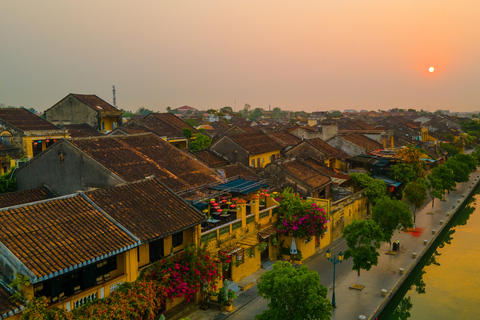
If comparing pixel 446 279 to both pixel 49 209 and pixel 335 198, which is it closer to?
pixel 335 198

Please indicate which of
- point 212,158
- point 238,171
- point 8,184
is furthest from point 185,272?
point 212,158

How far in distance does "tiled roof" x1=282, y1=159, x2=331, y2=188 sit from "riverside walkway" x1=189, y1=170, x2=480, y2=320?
397 centimetres

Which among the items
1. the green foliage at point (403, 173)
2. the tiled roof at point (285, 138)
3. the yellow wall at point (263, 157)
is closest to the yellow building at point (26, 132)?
the yellow wall at point (263, 157)

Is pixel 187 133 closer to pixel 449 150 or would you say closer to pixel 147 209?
pixel 147 209

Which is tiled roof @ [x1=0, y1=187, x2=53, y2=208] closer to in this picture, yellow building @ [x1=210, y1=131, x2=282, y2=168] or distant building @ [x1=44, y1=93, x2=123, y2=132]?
yellow building @ [x1=210, y1=131, x2=282, y2=168]

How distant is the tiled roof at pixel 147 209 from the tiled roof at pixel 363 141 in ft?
101

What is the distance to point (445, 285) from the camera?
22094mm

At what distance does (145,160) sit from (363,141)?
1196 inches

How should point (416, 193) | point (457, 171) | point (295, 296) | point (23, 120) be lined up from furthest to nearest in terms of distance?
point (457, 171) → point (23, 120) → point (416, 193) → point (295, 296)

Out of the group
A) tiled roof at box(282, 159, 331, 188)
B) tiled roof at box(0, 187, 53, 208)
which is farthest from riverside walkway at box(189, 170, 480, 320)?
tiled roof at box(0, 187, 53, 208)

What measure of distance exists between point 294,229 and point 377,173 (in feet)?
61.8

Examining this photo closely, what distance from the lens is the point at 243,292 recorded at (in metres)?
18.8

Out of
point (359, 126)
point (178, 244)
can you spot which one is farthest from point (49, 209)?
point (359, 126)

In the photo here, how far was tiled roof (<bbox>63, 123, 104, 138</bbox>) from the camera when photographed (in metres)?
35.9
